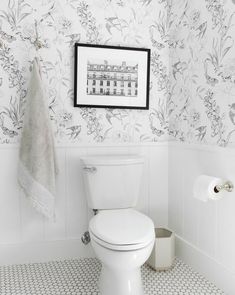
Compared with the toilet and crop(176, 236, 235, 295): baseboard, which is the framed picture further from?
crop(176, 236, 235, 295): baseboard

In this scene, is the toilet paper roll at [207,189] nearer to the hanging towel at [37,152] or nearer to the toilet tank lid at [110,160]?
the toilet tank lid at [110,160]

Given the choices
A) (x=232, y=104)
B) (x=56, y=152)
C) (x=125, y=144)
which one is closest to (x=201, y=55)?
(x=232, y=104)

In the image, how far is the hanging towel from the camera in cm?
218

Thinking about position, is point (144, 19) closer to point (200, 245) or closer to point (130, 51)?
point (130, 51)

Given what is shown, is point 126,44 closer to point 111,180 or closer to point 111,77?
point 111,77

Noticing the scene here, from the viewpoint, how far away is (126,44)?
249cm

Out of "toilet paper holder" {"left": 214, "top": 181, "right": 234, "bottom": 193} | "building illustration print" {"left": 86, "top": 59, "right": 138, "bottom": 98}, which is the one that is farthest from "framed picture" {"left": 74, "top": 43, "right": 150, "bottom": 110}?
"toilet paper holder" {"left": 214, "top": 181, "right": 234, "bottom": 193}

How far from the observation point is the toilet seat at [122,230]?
5.60ft

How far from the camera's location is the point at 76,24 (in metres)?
2.38

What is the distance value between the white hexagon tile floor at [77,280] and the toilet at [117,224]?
19 cm

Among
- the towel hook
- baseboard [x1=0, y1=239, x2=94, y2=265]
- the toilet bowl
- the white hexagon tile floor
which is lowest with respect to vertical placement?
the white hexagon tile floor

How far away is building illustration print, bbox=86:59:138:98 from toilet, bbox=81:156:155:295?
0.48 m

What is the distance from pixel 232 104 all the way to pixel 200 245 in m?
0.92

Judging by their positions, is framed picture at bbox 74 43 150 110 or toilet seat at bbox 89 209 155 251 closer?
toilet seat at bbox 89 209 155 251
